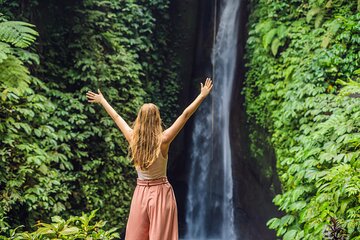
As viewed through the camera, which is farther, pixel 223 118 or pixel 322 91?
pixel 223 118

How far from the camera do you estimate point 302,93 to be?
9.43 meters

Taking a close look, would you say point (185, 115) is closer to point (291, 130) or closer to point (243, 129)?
point (291, 130)

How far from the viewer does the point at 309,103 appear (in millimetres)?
9125

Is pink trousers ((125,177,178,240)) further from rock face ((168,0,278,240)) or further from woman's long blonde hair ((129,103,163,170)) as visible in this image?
rock face ((168,0,278,240))

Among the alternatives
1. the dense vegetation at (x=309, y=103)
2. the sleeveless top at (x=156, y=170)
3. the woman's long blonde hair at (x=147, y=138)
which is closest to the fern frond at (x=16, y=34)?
the woman's long blonde hair at (x=147, y=138)

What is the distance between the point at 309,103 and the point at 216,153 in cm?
536

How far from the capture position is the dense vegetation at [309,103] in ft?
22.2

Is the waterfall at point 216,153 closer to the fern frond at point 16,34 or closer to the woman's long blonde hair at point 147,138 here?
the fern frond at point 16,34

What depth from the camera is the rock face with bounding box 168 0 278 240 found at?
12636 millimetres

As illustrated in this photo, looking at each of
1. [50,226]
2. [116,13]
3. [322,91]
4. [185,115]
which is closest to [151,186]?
[185,115]

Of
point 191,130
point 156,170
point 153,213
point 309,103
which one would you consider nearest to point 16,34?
point 156,170

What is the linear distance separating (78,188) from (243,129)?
447 cm

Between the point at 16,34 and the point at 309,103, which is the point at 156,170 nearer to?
the point at 16,34

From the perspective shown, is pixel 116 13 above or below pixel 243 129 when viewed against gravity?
above
